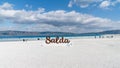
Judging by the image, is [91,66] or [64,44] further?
[64,44]

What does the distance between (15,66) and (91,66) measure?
3270mm

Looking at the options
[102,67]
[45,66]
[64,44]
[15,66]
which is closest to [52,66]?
[45,66]

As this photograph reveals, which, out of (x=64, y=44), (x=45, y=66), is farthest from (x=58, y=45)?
(x=45, y=66)

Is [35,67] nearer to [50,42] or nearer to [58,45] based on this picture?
[58,45]

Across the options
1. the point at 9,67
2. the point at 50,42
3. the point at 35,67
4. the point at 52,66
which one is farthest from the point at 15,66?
the point at 50,42

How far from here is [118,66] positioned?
8.55m

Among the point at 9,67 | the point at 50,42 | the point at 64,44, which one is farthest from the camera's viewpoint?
the point at 50,42

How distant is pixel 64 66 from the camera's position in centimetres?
864

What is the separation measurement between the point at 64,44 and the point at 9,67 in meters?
14.5

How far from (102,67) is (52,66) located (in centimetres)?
213

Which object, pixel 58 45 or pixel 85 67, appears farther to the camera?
pixel 58 45

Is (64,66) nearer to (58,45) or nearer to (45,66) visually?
(45,66)

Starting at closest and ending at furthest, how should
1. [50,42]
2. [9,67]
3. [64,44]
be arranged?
[9,67], [64,44], [50,42]

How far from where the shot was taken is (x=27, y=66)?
28.9 feet
